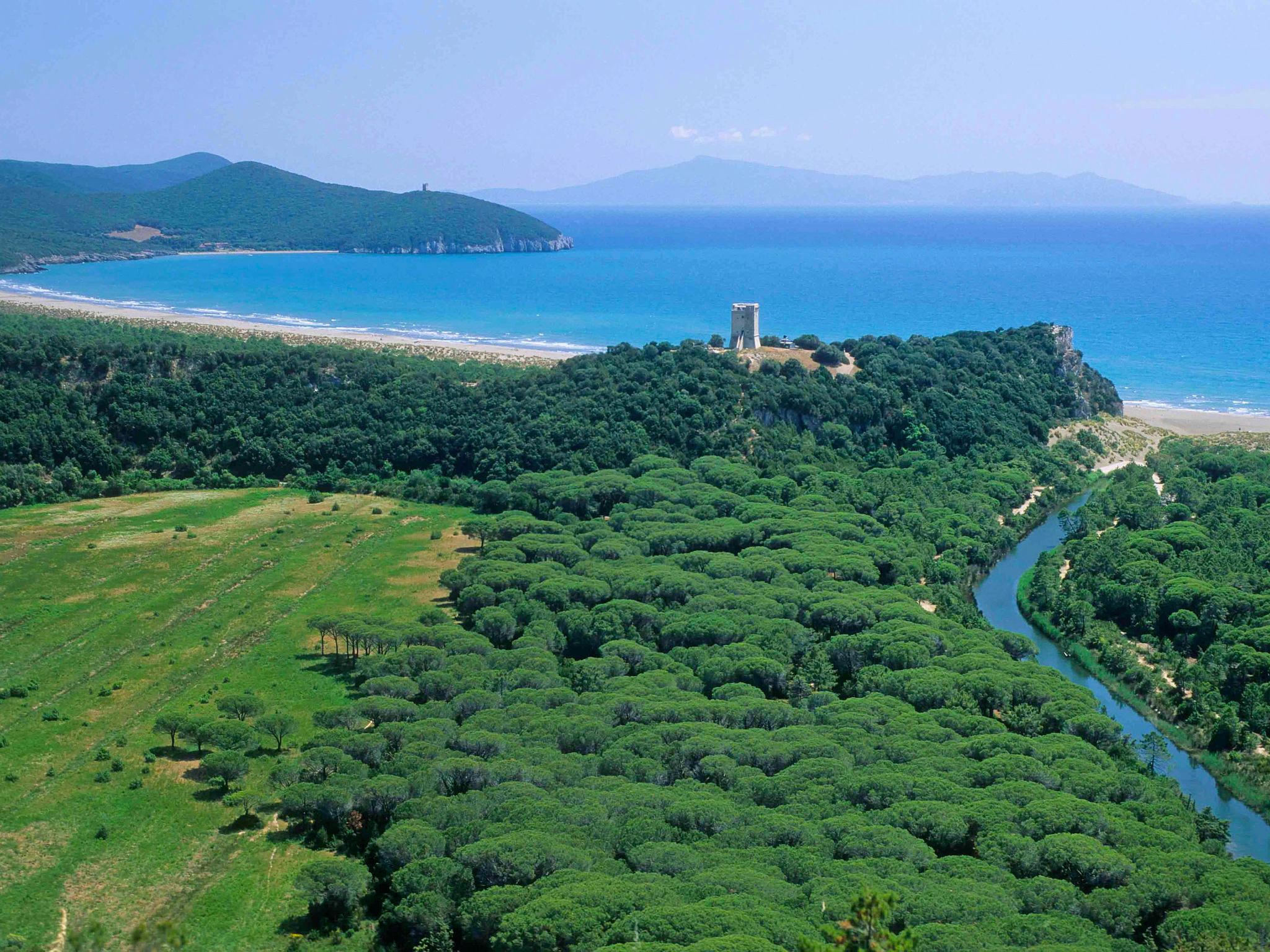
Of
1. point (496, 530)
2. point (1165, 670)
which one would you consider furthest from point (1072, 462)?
point (496, 530)

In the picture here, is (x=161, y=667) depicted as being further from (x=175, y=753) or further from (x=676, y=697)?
(x=676, y=697)

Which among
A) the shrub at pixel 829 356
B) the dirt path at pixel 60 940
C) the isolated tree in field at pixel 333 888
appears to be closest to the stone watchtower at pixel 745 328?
the shrub at pixel 829 356

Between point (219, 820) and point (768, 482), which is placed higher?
point (768, 482)

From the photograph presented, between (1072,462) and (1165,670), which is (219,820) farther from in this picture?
(1072,462)

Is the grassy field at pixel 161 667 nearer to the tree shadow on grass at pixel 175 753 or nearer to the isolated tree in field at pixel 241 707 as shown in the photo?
the tree shadow on grass at pixel 175 753

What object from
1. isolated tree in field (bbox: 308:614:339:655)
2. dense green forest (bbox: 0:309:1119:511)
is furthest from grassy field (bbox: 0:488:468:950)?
dense green forest (bbox: 0:309:1119:511)

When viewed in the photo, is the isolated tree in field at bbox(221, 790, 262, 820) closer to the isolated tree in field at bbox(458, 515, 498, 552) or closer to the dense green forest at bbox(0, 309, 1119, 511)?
the isolated tree in field at bbox(458, 515, 498, 552)
